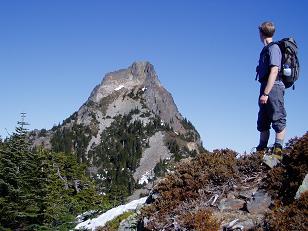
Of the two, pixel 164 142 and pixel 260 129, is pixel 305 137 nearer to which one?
pixel 260 129

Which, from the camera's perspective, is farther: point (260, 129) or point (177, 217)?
point (260, 129)

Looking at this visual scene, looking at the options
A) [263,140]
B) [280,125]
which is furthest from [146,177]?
[280,125]

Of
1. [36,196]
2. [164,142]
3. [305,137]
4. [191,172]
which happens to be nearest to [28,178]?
[36,196]

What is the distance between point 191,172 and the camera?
891 cm

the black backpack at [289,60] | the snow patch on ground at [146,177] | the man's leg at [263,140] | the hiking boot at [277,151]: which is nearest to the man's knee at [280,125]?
the hiking boot at [277,151]

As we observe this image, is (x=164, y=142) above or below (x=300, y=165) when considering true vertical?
above

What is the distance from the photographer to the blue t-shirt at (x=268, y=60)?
862 cm

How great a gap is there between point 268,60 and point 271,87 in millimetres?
586

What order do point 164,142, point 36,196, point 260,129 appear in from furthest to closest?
point 164,142 < point 36,196 < point 260,129

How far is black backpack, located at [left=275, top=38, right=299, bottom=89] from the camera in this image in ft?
28.5

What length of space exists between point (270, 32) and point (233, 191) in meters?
3.51

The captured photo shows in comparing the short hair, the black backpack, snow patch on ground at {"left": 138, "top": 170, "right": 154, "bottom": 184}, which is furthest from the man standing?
snow patch on ground at {"left": 138, "top": 170, "right": 154, "bottom": 184}

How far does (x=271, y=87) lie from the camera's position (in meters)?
8.66

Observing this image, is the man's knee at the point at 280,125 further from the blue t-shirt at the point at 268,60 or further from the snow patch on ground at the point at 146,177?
the snow patch on ground at the point at 146,177
